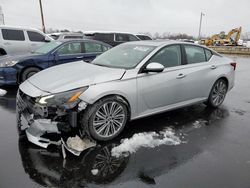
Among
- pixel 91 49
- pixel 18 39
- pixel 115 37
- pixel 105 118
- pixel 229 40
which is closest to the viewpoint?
pixel 105 118

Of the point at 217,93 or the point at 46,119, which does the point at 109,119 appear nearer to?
the point at 46,119

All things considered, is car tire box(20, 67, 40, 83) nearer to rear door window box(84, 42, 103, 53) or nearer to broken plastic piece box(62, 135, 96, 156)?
rear door window box(84, 42, 103, 53)

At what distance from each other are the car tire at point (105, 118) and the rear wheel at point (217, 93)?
2392mm

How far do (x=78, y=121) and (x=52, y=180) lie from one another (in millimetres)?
919

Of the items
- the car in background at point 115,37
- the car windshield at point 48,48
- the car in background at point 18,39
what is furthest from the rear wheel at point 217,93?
the car in background at point 115,37

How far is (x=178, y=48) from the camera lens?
433 centimetres

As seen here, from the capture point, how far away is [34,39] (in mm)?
9852

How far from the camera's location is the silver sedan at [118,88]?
3.06 metres

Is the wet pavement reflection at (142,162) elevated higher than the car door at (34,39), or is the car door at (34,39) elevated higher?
the car door at (34,39)

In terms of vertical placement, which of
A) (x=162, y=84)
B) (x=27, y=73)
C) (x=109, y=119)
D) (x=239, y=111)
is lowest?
(x=239, y=111)

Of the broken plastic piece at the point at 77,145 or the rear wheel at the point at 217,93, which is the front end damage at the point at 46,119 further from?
the rear wheel at the point at 217,93

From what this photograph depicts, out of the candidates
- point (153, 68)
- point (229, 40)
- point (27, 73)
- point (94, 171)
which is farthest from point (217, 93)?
point (229, 40)

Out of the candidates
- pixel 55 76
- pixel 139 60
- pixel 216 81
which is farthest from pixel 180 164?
pixel 216 81

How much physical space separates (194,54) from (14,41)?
316 inches
